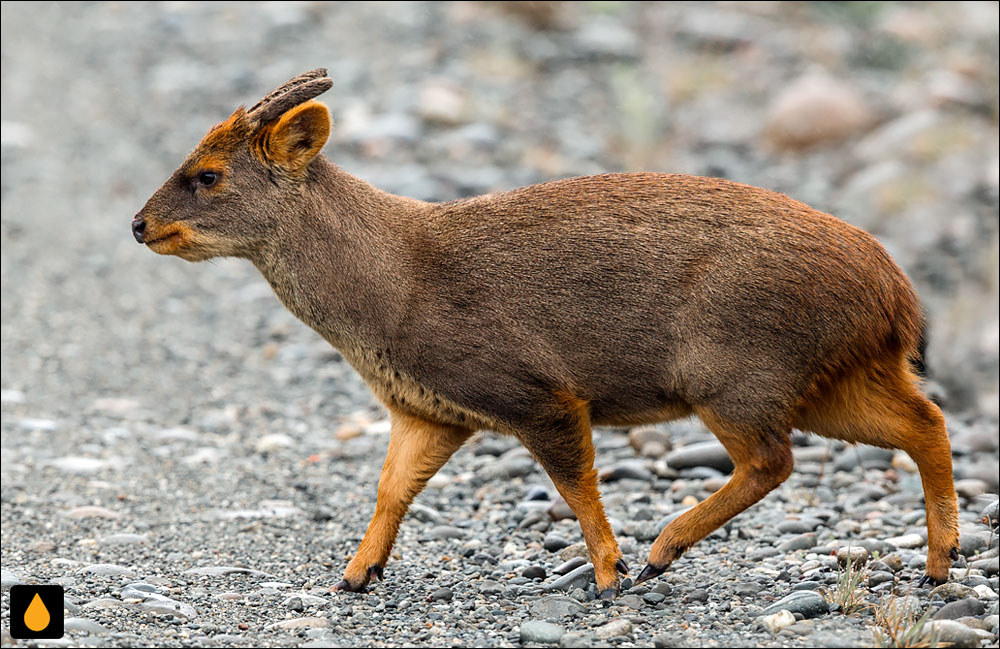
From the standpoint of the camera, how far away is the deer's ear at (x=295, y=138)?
24.1 ft

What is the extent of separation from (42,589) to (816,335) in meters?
4.05

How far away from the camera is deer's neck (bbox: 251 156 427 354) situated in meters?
7.36

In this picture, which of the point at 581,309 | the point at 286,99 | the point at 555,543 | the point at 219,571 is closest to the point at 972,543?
the point at 555,543

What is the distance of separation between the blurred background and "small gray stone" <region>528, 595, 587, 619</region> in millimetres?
5148

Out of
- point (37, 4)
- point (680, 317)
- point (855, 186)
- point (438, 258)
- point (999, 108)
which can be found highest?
point (37, 4)

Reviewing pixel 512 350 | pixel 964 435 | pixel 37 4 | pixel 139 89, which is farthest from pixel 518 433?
pixel 37 4

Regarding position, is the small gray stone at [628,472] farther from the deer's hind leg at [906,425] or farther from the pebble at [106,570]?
the pebble at [106,570]

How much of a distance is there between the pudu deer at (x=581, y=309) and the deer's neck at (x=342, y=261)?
0.01 metres

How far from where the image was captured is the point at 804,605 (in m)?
6.48

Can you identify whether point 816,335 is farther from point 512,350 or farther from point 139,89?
point 139,89

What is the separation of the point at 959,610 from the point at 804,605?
2.45 ft

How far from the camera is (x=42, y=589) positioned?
632 centimetres

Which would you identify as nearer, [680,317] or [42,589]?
[42,589]

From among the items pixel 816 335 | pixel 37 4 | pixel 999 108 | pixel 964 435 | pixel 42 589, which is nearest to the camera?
pixel 42 589
